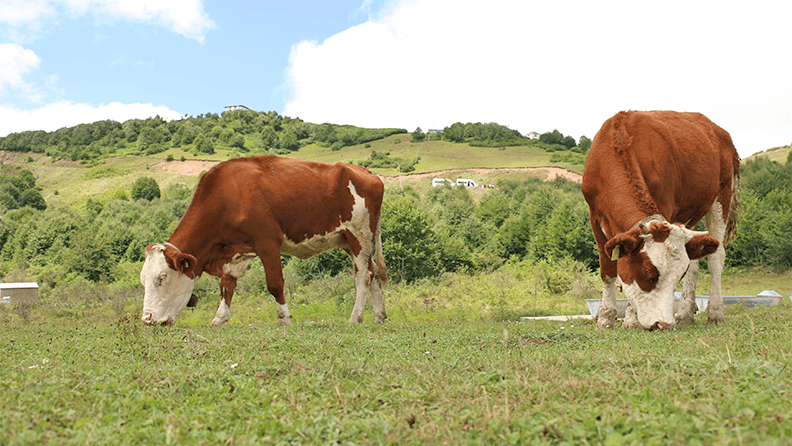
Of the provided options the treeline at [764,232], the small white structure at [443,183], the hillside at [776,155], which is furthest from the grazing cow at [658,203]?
the hillside at [776,155]

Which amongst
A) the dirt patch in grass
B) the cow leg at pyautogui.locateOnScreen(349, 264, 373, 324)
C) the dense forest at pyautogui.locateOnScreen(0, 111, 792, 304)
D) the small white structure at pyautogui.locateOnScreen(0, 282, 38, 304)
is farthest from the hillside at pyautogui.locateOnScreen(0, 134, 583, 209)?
the cow leg at pyautogui.locateOnScreen(349, 264, 373, 324)

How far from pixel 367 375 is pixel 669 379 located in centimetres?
212

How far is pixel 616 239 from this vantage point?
6.48 meters

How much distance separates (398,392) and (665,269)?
4.49 meters

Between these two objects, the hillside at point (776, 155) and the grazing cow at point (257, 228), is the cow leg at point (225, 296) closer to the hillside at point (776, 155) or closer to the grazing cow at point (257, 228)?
the grazing cow at point (257, 228)

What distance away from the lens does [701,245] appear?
21.4ft

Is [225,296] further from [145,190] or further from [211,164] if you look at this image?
[211,164]

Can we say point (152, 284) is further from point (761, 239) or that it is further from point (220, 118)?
point (220, 118)

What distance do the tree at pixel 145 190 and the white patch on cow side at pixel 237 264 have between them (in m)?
62.3

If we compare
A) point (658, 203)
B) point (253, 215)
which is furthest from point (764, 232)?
point (253, 215)

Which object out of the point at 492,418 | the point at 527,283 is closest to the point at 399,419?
the point at 492,418

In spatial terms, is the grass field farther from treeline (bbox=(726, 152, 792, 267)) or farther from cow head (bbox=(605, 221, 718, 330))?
treeline (bbox=(726, 152, 792, 267))

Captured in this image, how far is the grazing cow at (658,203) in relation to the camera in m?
6.50

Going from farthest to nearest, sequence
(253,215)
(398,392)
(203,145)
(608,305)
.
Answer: (203,145) → (253,215) → (608,305) → (398,392)
